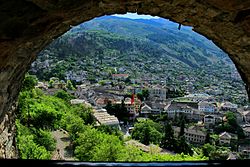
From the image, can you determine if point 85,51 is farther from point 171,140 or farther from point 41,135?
point 41,135

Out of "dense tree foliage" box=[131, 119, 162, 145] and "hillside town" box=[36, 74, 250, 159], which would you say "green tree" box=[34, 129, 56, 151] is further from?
"dense tree foliage" box=[131, 119, 162, 145]

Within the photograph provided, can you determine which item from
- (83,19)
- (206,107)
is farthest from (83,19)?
(206,107)

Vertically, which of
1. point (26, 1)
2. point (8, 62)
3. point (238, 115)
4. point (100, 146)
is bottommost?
point (238, 115)

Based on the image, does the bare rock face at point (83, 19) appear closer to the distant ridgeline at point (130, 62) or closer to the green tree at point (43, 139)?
the green tree at point (43, 139)

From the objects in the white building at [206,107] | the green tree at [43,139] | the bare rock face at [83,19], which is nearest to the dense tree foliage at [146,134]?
the green tree at [43,139]

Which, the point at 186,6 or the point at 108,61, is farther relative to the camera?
the point at 108,61

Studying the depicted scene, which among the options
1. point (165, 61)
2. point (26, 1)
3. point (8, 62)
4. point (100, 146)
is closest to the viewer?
point (26, 1)

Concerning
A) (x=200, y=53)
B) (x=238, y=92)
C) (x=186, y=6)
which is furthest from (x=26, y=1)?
(x=200, y=53)
